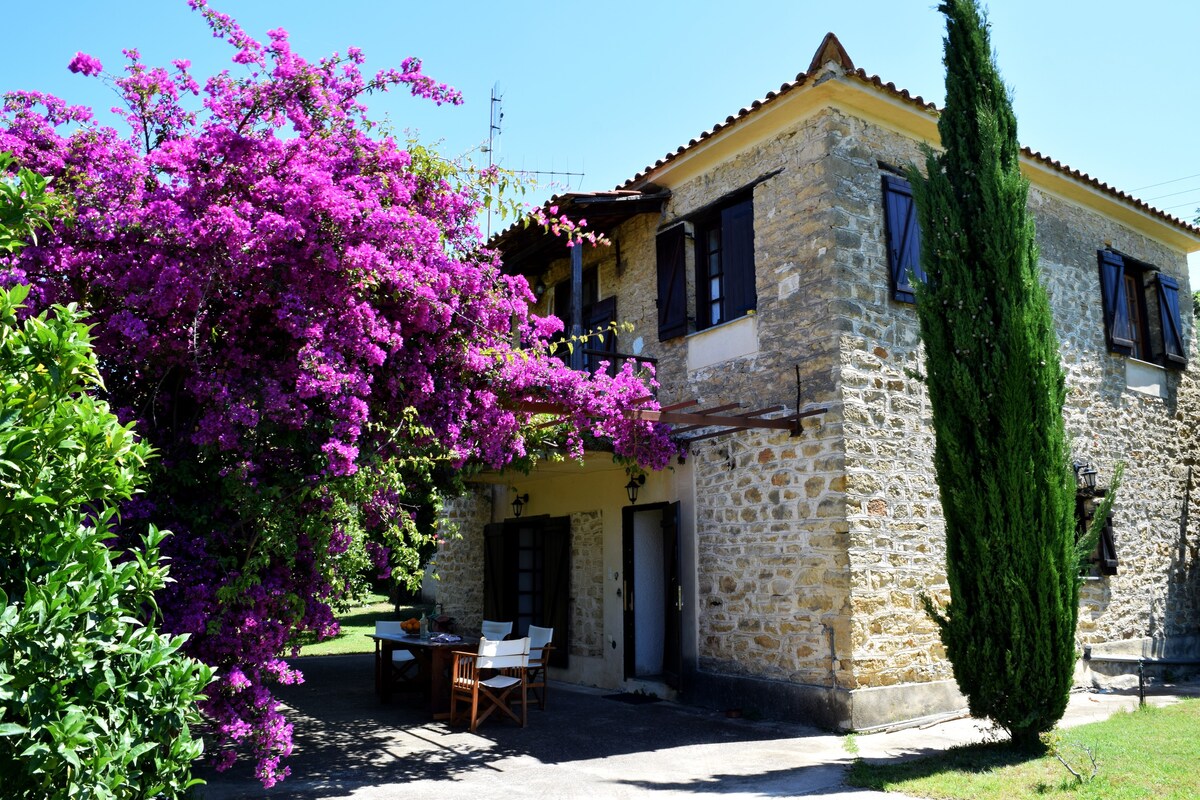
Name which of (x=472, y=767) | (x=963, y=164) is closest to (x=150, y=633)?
(x=472, y=767)

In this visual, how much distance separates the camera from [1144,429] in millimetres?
10734

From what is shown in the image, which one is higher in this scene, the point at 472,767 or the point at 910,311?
the point at 910,311

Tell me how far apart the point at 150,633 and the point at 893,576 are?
20.6 feet

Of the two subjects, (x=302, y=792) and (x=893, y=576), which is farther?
(x=893, y=576)

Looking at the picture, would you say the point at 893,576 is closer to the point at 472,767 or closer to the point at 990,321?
the point at 990,321

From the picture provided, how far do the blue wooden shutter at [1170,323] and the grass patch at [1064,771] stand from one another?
639 centimetres

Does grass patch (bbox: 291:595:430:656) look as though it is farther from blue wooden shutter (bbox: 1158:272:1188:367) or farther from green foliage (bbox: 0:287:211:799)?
blue wooden shutter (bbox: 1158:272:1188:367)

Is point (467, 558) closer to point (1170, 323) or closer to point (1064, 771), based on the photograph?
point (1064, 771)

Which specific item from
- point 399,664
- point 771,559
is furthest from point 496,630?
point 771,559

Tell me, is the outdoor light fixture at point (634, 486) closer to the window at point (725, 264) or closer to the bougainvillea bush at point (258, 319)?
the window at point (725, 264)

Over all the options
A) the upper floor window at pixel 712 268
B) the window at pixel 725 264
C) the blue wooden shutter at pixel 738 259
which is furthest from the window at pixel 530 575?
the blue wooden shutter at pixel 738 259

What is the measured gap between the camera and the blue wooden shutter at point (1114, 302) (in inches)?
411

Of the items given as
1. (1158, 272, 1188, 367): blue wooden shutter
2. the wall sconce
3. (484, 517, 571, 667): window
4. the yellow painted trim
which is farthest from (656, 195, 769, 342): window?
(1158, 272, 1188, 367): blue wooden shutter

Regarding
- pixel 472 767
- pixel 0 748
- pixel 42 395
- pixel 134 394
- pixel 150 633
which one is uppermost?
pixel 134 394
